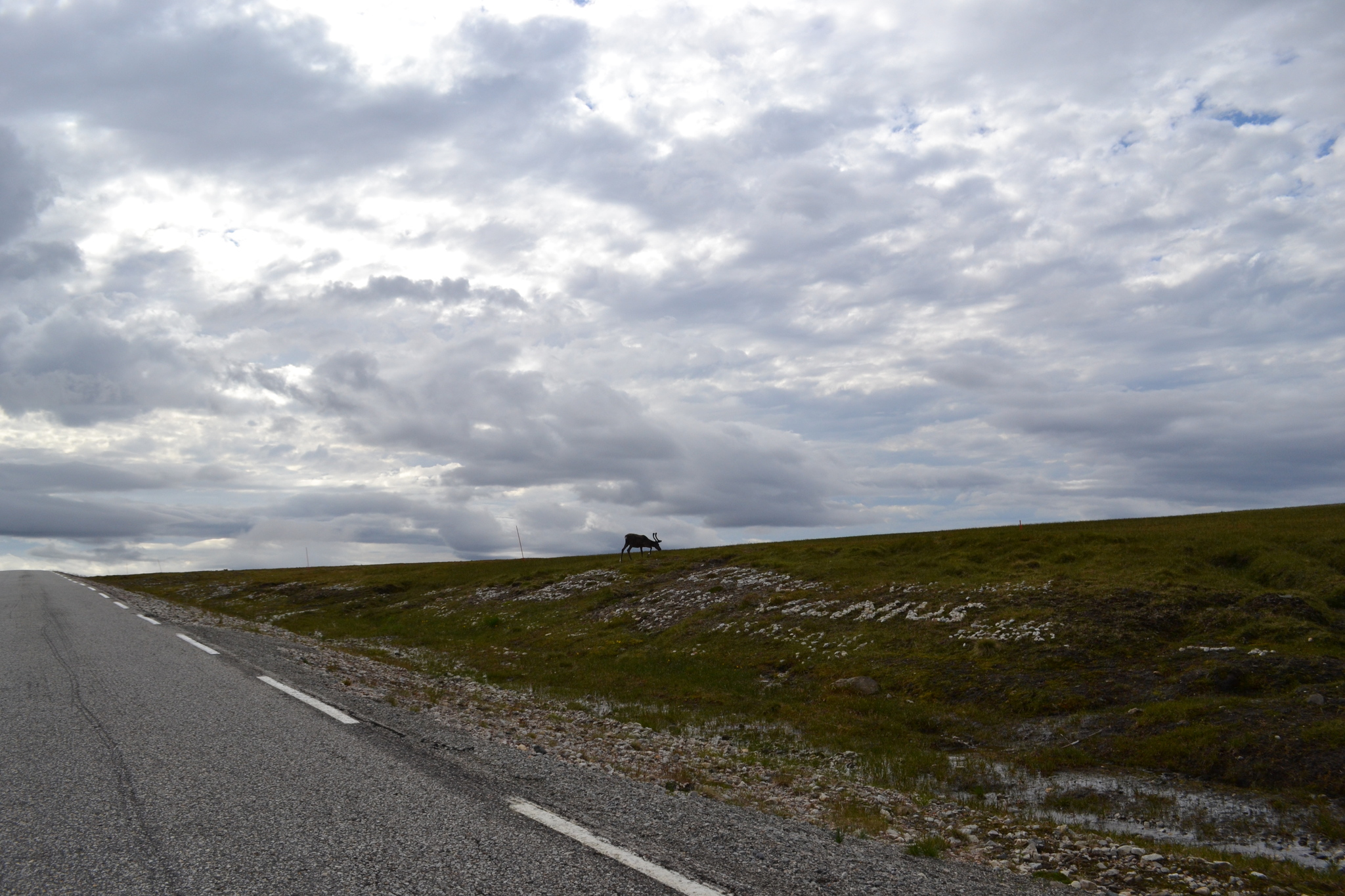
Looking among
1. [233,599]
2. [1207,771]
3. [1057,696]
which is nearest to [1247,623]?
[1057,696]

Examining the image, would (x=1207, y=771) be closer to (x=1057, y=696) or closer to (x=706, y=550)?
(x=1057, y=696)

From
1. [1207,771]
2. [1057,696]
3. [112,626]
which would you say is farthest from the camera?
[112,626]

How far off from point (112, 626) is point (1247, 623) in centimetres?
3786

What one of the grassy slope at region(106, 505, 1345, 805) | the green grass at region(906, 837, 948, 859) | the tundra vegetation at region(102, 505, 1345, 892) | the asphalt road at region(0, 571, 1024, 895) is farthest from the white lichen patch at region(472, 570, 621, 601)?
the green grass at region(906, 837, 948, 859)

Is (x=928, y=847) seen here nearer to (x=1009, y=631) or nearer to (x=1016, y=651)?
(x=1016, y=651)

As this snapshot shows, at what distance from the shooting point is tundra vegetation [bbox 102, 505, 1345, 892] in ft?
47.9

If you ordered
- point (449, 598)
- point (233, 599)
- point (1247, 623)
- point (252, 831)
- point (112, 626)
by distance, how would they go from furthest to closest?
point (233, 599)
point (449, 598)
point (112, 626)
point (1247, 623)
point (252, 831)

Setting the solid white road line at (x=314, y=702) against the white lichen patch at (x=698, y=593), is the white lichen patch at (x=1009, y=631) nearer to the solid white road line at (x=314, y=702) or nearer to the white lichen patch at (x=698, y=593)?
the white lichen patch at (x=698, y=593)

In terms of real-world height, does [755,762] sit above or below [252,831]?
below

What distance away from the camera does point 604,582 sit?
1953 inches

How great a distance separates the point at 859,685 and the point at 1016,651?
4.99m

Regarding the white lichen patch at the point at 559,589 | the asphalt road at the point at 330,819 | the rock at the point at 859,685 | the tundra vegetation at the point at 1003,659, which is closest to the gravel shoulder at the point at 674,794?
the asphalt road at the point at 330,819

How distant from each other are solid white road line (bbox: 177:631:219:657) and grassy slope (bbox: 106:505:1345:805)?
7.83 m

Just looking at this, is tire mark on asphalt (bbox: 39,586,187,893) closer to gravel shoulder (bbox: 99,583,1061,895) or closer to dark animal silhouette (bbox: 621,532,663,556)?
gravel shoulder (bbox: 99,583,1061,895)
